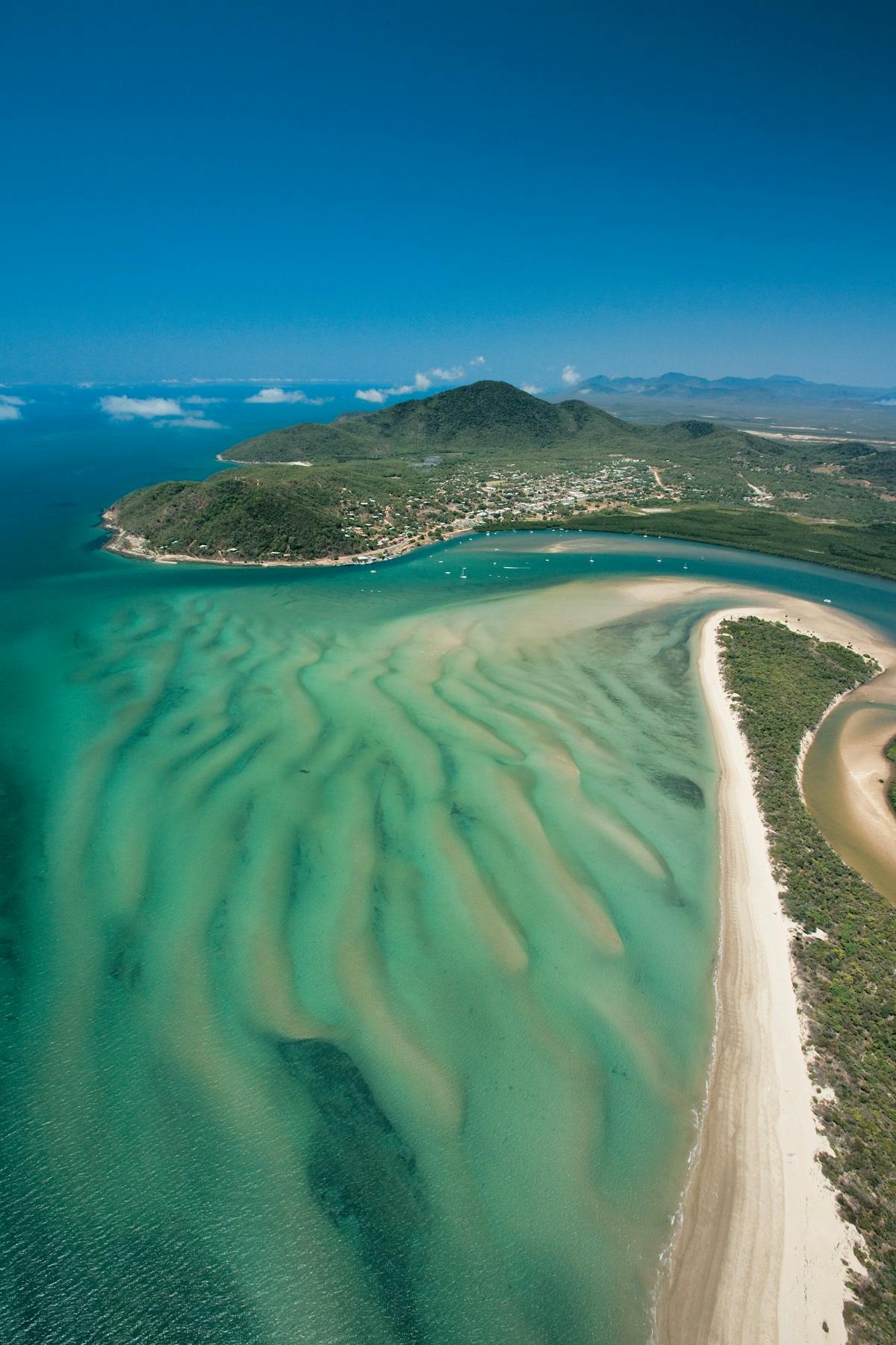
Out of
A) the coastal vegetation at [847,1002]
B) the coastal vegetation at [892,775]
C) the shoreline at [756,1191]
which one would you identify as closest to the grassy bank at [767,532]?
the coastal vegetation at [892,775]

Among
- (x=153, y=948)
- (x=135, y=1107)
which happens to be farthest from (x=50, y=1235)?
(x=153, y=948)

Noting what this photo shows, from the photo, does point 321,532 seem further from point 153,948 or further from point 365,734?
point 153,948

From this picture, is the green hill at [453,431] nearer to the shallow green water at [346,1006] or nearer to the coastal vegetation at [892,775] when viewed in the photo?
the shallow green water at [346,1006]

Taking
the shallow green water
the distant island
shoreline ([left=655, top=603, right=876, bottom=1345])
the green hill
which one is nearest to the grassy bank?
the distant island

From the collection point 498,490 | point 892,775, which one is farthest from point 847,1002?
point 498,490

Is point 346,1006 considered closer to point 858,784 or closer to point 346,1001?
point 346,1001
